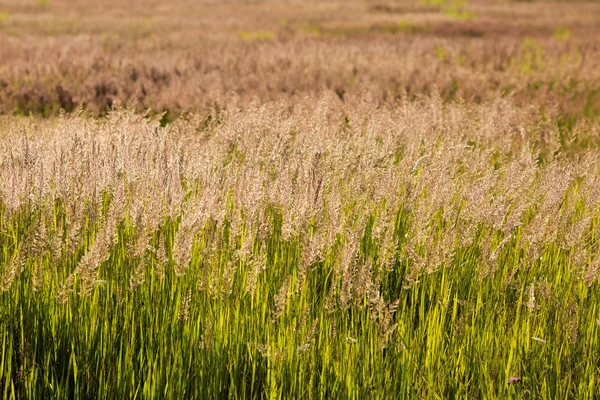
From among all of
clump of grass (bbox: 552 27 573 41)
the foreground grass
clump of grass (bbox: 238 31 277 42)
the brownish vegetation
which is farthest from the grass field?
clump of grass (bbox: 552 27 573 41)

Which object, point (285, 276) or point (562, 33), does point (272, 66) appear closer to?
point (285, 276)

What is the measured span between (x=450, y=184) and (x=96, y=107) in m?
7.25

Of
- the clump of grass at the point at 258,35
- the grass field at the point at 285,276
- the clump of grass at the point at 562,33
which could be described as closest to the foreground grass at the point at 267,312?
the grass field at the point at 285,276

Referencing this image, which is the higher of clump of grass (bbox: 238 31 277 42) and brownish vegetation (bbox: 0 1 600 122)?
clump of grass (bbox: 238 31 277 42)

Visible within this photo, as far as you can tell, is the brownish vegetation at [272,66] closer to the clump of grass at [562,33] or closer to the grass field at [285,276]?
the clump of grass at [562,33]

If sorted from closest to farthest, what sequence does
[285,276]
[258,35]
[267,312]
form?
[267,312]
[285,276]
[258,35]

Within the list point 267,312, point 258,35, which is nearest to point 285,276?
point 267,312

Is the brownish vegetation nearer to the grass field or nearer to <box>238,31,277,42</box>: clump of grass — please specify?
<box>238,31,277,42</box>: clump of grass

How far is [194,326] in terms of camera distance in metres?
2.77

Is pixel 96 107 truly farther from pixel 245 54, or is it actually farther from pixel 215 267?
pixel 215 267

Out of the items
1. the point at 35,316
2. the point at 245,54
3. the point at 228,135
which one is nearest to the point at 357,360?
the point at 35,316

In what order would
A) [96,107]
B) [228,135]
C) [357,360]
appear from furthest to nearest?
[96,107], [228,135], [357,360]

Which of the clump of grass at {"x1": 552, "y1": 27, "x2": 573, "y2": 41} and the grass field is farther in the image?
the clump of grass at {"x1": 552, "y1": 27, "x2": 573, "y2": 41}

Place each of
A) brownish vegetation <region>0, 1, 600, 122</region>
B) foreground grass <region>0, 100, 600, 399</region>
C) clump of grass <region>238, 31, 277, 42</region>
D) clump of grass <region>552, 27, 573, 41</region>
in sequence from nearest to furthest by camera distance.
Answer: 1. foreground grass <region>0, 100, 600, 399</region>
2. brownish vegetation <region>0, 1, 600, 122</region>
3. clump of grass <region>238, 31, 277, 42</region>
4. clump of grass <region>552, 27, 573, 41</region>
